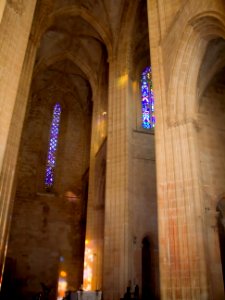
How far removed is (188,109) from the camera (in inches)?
401

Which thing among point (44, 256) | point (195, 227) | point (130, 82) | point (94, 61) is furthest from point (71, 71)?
point (195, 227)

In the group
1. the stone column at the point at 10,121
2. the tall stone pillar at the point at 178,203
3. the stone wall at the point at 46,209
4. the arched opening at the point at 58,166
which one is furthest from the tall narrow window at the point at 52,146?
the tall stone pillar at the point at 178,203

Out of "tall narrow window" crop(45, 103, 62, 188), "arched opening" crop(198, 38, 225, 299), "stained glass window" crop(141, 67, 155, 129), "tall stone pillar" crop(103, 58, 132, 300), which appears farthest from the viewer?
"tall narrow window" crop(45, 103, 62, 188)

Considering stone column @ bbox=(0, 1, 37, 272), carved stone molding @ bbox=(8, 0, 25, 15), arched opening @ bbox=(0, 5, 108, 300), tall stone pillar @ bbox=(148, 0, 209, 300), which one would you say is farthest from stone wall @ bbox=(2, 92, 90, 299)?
tall stone pillar @ bbox=(148, 0, 209, 300)

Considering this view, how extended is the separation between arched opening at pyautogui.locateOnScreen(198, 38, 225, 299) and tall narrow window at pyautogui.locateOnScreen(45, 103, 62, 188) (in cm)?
1237

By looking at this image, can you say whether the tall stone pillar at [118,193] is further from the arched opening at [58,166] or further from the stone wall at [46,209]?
the stone wall at [46,209]

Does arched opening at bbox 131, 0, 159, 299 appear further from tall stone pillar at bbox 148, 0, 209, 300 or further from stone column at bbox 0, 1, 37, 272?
stone column at bbox 0, 1, 37, 272

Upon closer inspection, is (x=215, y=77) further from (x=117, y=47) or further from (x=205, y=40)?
(x=117, y=47)

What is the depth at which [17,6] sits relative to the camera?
10.5m

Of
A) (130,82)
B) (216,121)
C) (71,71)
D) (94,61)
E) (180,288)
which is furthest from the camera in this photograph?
(71,71)

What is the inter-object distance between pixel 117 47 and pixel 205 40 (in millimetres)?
8397

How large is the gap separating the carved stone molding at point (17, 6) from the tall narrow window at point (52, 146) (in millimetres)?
13668

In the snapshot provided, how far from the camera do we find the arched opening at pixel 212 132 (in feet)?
38.8

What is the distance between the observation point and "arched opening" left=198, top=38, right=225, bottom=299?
38.8ft
